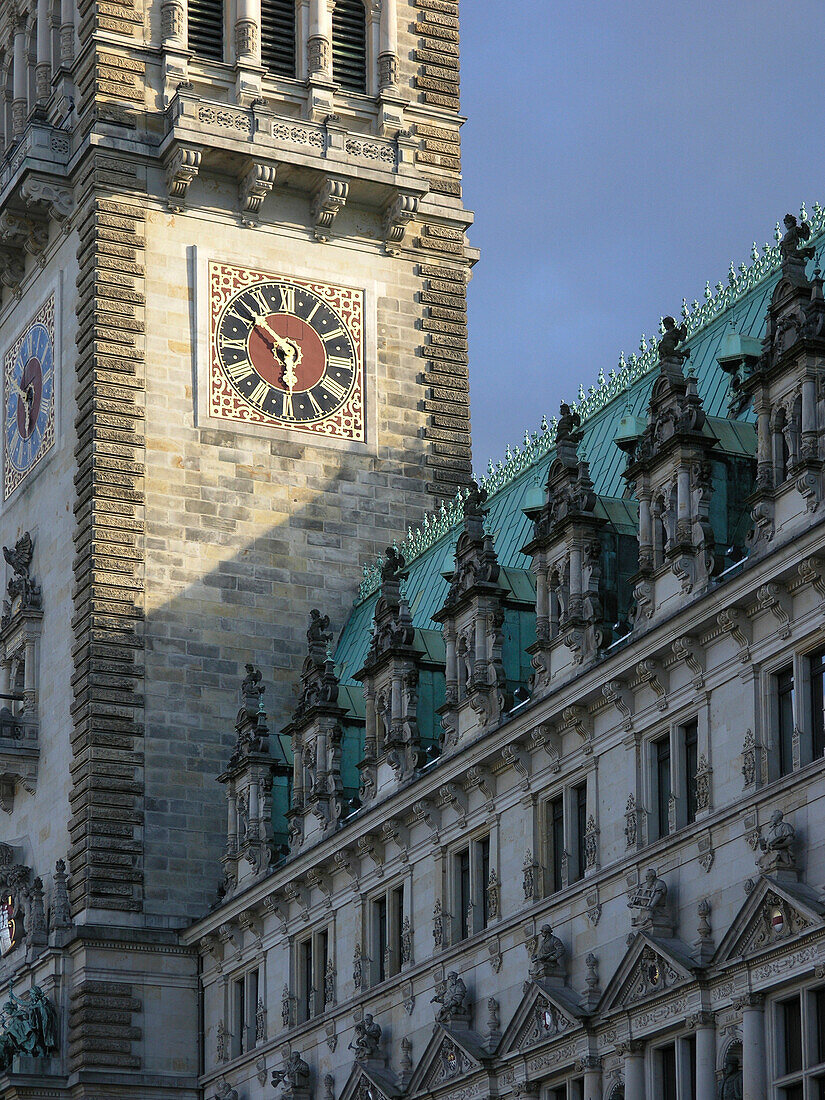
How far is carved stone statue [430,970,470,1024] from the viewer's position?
48938 mm

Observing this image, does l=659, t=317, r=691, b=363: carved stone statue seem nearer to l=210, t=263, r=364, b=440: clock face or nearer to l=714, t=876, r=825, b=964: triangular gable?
l=714, t=876, r=825, b=964: triangular gable

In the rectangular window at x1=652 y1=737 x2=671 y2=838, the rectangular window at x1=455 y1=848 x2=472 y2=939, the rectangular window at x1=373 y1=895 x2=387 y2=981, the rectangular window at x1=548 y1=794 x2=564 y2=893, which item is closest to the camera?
the rectangular window at x1=652 y1=737 x2=671 y2=838

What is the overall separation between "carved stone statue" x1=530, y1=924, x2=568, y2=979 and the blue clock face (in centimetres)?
2567

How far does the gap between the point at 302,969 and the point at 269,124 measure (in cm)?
2211

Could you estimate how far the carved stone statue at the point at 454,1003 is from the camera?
48938 mm

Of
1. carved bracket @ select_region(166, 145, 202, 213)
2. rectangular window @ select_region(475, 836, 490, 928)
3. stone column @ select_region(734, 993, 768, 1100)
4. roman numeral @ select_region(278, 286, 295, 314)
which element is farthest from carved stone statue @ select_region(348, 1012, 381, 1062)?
carved bracket @ select_region(166, 145, 202, 213)

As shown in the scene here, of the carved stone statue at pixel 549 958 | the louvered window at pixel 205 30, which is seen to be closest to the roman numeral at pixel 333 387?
the louvered window at pixel 205 30

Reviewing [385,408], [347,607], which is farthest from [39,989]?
[385,408]

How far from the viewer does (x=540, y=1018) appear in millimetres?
46031

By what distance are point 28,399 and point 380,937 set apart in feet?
70.5

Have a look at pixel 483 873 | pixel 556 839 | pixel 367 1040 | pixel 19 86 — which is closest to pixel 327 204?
pixel 19 86

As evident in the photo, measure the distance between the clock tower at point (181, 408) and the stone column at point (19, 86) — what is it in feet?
0.85

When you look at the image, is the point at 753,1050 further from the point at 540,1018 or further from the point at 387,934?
the point at 387,934

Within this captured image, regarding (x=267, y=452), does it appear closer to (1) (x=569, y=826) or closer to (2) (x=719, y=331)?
(2) (x=719, y=331)
